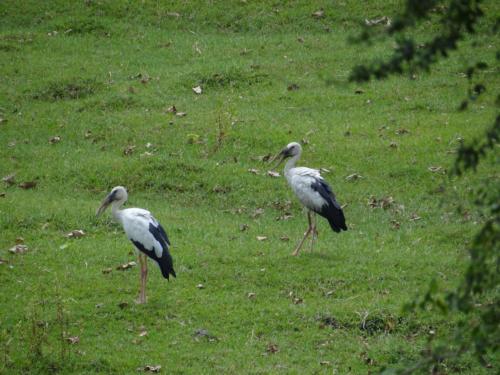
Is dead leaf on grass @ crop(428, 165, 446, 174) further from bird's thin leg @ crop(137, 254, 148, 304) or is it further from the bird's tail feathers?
bird's thin leg @ crop(137, 254, 148, 304)

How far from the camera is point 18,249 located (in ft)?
45.3

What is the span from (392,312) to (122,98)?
419 inches

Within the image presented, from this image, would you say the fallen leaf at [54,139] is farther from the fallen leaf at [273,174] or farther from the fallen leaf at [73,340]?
the fallen leaf at [73,340]

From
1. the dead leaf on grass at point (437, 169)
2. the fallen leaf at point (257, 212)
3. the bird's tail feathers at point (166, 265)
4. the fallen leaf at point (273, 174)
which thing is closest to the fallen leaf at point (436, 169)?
the dead leaf on grass at point (437, 169)

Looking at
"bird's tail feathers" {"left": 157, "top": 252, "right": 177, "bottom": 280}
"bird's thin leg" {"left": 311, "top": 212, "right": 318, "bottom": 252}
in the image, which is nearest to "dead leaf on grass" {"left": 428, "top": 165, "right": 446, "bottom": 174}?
"bird's thin leg" {"left": 311, "top": 212, "right": 318, "bottom": 252}

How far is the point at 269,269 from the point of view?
42.9ft

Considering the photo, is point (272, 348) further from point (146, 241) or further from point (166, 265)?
point (146, 241)

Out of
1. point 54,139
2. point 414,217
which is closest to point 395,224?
point 414,217

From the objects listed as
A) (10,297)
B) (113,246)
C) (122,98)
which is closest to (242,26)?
(122,98)

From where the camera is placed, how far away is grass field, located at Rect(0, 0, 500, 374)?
1123 centimetres

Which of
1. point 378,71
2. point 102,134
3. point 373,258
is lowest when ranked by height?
point 102,134

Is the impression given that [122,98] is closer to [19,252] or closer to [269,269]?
[19,252]

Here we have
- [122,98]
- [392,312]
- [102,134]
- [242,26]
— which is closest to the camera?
[392,312]

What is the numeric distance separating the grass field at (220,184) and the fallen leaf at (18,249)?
0.16 metres
